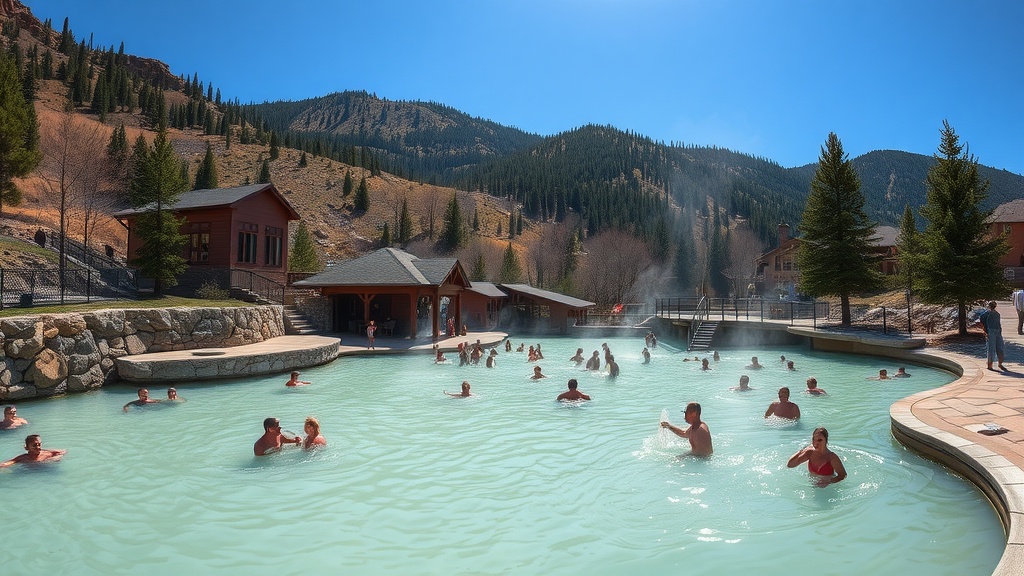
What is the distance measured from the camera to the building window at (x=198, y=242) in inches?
1003

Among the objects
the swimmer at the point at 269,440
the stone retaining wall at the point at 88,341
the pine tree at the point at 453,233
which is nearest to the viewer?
the swimmer at the point at 269,440

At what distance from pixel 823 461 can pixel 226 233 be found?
25331 mm

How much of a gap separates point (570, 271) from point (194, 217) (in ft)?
137

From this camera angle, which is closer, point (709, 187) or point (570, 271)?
point (570, 271)

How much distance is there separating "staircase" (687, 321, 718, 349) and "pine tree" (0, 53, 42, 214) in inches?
1249

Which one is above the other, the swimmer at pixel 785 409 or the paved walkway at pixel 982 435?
the paved walkway at pixel 982 435

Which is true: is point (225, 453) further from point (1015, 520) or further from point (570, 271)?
point (570, 271)

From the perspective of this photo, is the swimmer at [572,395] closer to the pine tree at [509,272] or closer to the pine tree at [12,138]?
the pine tree at [12,138]

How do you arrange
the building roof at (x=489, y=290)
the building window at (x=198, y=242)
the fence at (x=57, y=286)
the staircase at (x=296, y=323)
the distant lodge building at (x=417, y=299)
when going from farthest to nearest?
the building roof at (x=489, y=290) < the building window at (x=198, y=242) < the distant lodge building at (x=417, y=299) < the staircase at (x=296, y=323) < the fence at (x=57, y=286)

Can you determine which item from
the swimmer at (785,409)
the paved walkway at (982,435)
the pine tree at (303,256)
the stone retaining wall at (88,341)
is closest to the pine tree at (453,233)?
the pine tree at (303,256)

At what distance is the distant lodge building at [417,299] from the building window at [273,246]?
3144 mm

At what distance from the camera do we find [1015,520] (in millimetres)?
A: 4332

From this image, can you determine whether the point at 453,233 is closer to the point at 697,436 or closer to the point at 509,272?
the point at 509,272

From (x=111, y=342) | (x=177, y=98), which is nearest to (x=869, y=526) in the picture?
(x=111, y=342)
